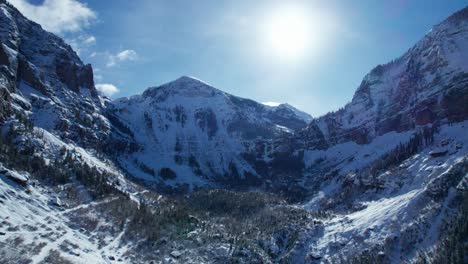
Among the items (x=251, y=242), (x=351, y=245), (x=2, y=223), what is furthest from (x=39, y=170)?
(x=351, y=245)

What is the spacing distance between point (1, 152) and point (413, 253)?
174536mm

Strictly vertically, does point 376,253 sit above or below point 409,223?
below

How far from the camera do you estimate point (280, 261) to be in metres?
191

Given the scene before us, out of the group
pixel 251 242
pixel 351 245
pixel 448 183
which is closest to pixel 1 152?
pixel 251 242

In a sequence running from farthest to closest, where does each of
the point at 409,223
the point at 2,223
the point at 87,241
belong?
1. the point at 409,223
2. the point at 87,241
3. the point at 2,223

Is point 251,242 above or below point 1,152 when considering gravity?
below

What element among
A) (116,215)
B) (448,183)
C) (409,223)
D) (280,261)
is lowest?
(280,261)

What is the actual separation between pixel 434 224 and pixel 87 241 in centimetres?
13571

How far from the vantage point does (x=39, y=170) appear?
629 feet

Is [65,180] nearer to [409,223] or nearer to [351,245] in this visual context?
[351,245]

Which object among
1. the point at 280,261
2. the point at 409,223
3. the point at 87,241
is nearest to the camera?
the point at 87,241

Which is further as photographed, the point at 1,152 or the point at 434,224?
the point at 1,152

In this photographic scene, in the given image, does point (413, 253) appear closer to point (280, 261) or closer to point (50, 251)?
point (280, 261)

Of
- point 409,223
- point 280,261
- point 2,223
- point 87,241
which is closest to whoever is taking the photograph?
point 2,223
